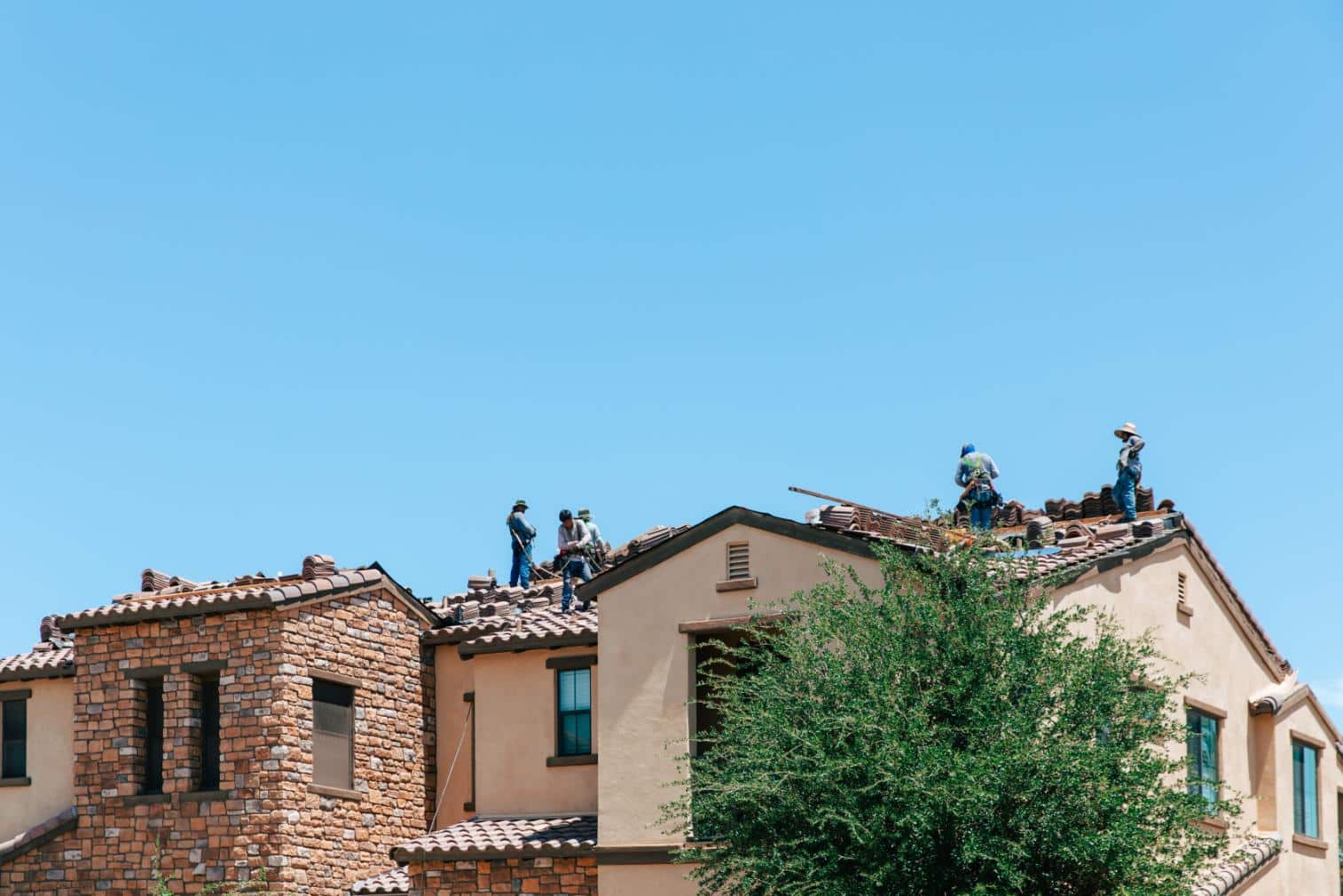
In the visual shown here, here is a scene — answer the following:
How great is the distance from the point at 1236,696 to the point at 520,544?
14910 millimetres

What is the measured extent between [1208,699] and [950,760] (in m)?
9.12

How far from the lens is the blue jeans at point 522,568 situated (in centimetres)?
3922

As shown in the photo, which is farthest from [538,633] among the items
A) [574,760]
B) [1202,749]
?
[1202,749]

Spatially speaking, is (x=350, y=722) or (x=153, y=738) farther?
(x=153, y=738)

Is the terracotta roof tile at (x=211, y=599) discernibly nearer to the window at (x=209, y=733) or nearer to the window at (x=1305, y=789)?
the window at (x=209, y=733)

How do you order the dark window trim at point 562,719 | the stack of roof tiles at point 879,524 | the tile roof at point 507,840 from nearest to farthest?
the stack of roof tiles at point 879,524 < the tile roof at point 507,840 < the dark window trim at point 562,719

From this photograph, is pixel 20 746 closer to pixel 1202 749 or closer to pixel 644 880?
pixel 644 880

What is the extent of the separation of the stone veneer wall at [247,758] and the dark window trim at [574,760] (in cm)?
328

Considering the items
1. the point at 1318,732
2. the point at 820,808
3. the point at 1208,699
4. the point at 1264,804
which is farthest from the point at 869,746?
the point at 1318,732

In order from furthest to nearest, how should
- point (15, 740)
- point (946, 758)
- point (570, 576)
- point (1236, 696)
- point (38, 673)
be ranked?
point (570, 576), point (15, 740), point (38, 673), point (1236, 696), point (946, 758)

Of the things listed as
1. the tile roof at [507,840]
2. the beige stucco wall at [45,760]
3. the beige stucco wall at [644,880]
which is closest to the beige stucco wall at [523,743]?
the tile roof at [507,840]

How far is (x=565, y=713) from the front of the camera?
1243 inches

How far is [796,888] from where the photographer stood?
2367 cm

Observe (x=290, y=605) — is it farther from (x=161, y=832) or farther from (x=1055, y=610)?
(x=1055, y=610)
